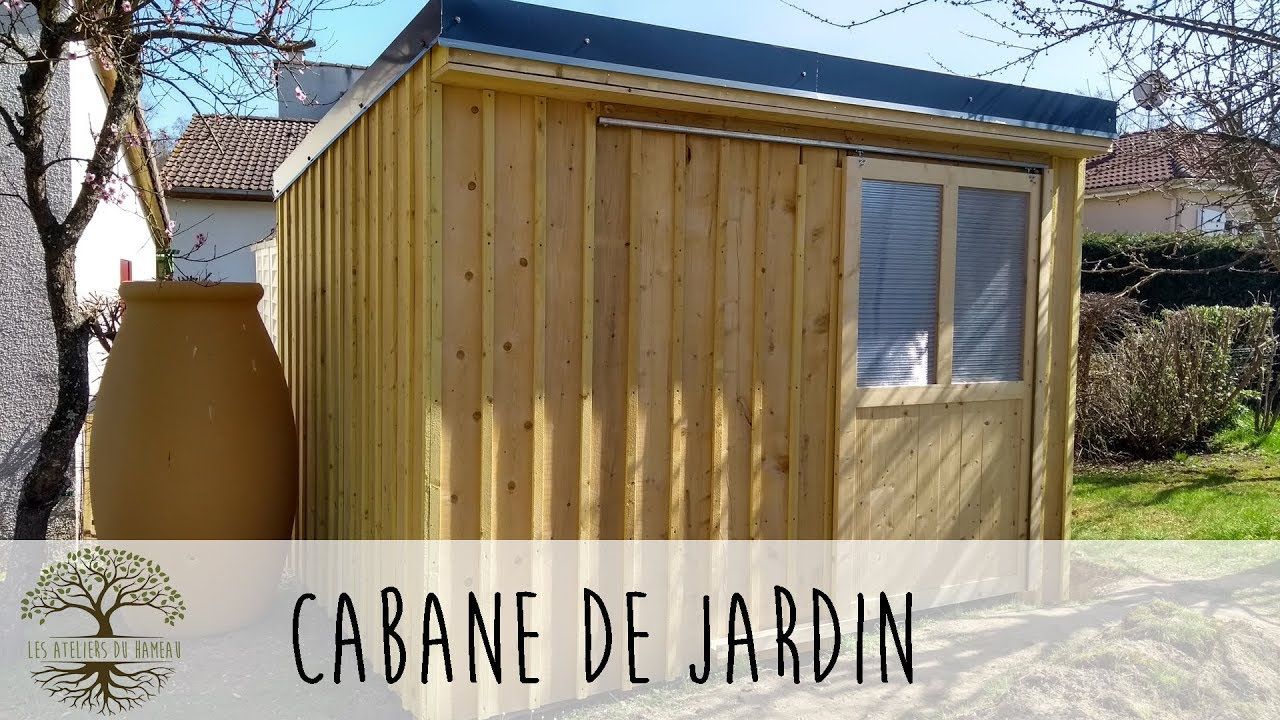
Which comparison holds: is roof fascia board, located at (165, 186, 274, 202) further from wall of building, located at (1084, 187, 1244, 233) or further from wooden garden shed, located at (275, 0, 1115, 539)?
wall of building, located at (1084, 187, 1244, 233)

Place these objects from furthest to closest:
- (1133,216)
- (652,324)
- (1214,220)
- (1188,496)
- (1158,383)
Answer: (1133,216) < (1158,383) < (1188,496) < (1214,220) < (652,324)

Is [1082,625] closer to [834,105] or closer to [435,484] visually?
[834,105]

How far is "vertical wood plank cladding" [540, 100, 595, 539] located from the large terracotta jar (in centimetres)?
168

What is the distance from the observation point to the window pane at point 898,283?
14.6ft

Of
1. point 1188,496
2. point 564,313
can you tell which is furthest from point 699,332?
point 1188,496

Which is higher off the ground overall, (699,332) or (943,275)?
(943,275)

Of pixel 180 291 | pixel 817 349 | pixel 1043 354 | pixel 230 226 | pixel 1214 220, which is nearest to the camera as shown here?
pixel 817 349

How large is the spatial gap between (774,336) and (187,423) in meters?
2.62

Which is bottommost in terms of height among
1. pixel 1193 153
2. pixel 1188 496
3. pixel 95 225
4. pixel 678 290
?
pixel 1188 496

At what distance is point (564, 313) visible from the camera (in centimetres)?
364

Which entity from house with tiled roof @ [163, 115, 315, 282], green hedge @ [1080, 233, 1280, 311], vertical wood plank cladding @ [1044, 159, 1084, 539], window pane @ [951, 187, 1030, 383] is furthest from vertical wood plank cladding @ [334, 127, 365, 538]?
house with tiled roof @ [163, 115, 315, 282]

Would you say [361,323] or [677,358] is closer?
[677,358]

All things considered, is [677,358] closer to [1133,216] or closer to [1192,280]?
[1192,280]

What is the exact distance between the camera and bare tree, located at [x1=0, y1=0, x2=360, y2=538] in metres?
4.39
